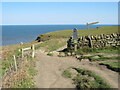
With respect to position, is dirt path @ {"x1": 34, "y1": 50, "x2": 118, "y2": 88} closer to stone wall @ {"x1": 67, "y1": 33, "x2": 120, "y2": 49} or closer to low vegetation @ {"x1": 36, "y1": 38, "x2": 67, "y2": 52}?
stone wall @ {"x1": 67, "y1": 33, "x2": 120, "y2": 49}

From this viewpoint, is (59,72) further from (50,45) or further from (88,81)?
(50,45)

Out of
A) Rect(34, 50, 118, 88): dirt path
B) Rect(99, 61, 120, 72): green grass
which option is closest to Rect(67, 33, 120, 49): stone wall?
Rect(34, 50, 118, 88): dirt path

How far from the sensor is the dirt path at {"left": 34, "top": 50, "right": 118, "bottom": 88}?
43.8 feet

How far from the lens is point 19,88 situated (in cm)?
1247

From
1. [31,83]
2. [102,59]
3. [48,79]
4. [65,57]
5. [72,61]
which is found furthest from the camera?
[65,57]

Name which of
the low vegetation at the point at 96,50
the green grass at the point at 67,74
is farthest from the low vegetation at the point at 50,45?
the green grass at the point at 67,74

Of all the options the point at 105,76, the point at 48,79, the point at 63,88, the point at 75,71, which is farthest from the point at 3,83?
the point at 105,76

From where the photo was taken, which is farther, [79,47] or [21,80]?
[79,47]

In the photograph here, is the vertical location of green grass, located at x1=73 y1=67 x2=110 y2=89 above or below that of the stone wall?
below

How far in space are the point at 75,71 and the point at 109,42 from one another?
9.82 meters

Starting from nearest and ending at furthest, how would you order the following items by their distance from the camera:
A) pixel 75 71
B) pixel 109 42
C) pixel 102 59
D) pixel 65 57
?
pixel 75 71
pixel 102 59
pixel 65 57
pixel 109 42

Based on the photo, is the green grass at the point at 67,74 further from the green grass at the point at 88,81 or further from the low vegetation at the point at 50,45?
the low vegetation at the point at 50,45

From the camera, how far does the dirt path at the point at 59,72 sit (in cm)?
1334

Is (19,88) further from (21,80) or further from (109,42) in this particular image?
(109,42)
